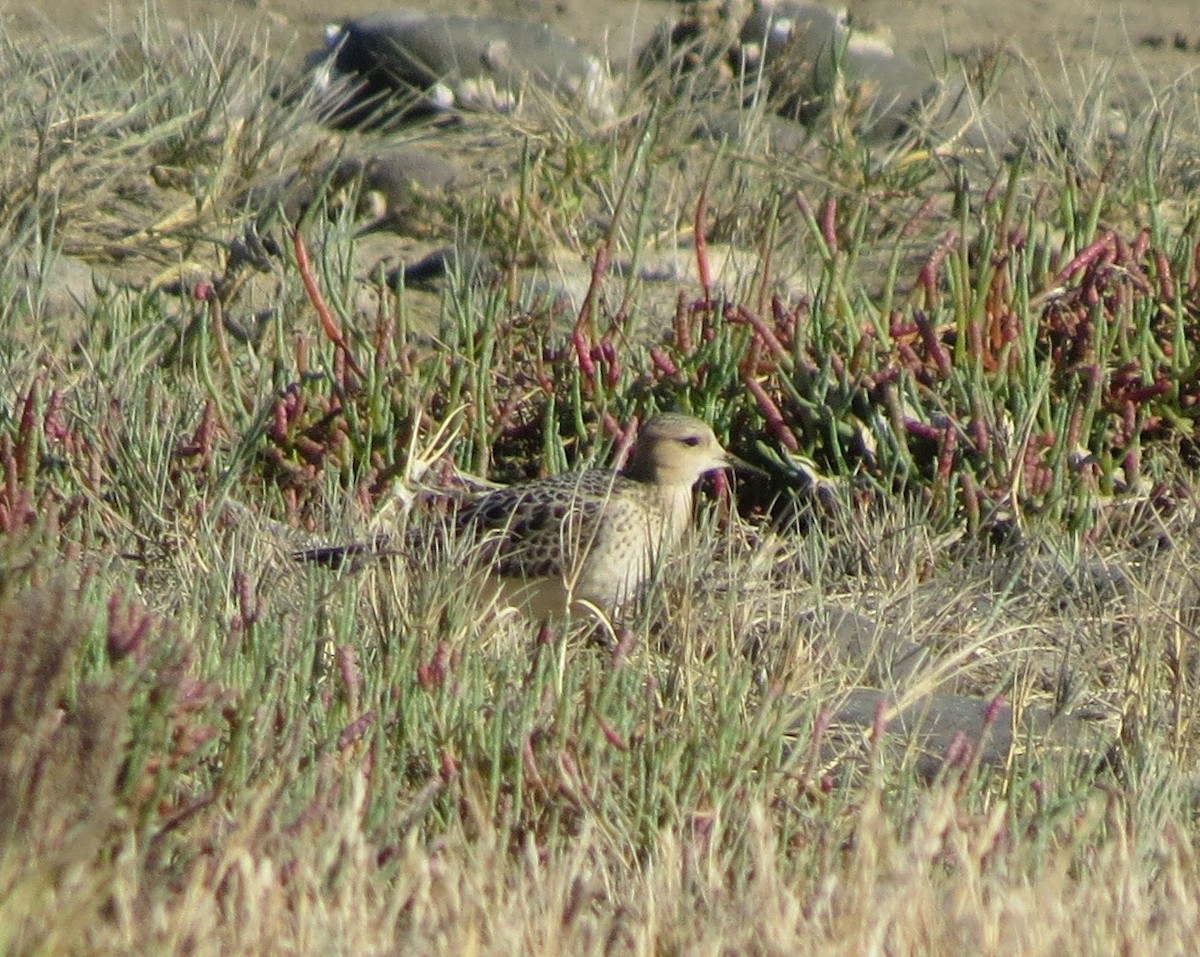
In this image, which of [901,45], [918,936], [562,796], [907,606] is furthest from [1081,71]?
[918,936]

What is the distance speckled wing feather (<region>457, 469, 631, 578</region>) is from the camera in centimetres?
562

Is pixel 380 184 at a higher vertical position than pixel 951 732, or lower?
lower

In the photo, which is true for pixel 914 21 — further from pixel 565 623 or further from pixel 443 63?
pixel 565 623

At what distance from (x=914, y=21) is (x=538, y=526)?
19.8ft

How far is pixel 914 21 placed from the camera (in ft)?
36.1

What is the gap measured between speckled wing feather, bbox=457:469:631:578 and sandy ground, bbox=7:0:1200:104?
4.82 m

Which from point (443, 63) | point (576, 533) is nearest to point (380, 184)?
point (443, 63)

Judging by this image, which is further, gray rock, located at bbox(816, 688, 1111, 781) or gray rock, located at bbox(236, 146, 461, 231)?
gray rock, located at bbox(236, 146, 461, 231)

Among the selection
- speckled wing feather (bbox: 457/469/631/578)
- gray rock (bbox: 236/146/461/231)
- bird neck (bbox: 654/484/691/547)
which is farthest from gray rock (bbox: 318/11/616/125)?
speckled wing feather (bbox: 457/469/631/578)

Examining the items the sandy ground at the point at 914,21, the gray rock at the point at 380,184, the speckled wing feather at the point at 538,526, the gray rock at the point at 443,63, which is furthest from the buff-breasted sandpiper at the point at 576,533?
the sandy ground at the point at 914,21

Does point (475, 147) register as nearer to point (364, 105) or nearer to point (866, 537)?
point (364, 105)

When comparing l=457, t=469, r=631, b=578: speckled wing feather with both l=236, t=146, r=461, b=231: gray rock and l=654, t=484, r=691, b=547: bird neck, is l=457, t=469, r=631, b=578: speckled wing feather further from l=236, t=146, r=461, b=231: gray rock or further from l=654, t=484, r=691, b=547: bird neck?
l=236, t=146, r=461, b=231: gray rock

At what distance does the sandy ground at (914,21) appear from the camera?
10.4m

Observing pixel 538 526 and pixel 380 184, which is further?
pixel 380 184
